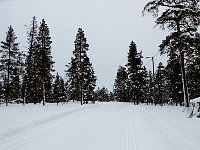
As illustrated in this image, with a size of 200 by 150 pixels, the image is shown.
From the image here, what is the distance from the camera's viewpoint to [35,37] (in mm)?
35688

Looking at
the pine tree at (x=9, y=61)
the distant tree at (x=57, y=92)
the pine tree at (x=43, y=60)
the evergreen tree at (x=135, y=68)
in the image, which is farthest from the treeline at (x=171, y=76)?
the pine tree at (x=9, y=61)

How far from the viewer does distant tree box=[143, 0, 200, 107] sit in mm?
18344

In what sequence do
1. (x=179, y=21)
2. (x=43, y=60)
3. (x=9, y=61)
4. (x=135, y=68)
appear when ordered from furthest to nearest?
1. (x=135, y=68)
2. (x=9, y=61)
3. (x=43, y=60)
4. (x=179, y=21)

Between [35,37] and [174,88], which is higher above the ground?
[35,37]

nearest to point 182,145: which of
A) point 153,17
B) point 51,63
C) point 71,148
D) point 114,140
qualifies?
point 114,140

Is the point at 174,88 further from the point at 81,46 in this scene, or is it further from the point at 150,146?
the point at 150,146

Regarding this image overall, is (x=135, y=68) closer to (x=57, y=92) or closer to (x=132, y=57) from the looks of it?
(x=132, y=57)

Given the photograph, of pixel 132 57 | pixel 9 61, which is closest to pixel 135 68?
pixel 132 57

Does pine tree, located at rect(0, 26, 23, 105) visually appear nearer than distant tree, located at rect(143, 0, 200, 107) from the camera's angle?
No

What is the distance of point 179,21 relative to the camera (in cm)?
1936

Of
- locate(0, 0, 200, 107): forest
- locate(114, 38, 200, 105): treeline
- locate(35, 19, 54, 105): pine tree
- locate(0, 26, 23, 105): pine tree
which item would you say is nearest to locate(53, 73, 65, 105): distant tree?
locate(0, 0, 200, 107): forest

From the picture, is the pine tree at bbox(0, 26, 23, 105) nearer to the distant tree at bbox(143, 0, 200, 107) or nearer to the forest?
the forest

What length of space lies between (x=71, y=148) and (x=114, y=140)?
1976mm

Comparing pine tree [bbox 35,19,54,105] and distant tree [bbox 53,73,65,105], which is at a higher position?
pine tree [bbox 35,19,54,105]
